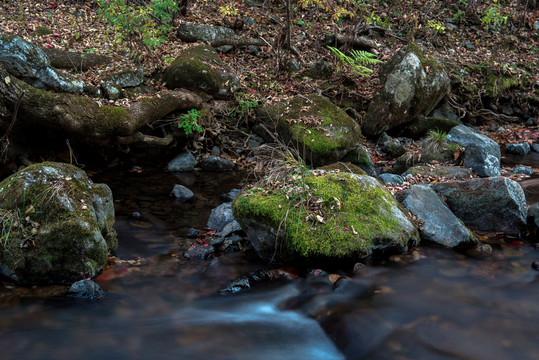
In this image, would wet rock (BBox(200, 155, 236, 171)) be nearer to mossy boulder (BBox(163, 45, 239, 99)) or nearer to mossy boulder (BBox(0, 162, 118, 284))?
mossy boulder (BBox(163, 45, 239, 99))

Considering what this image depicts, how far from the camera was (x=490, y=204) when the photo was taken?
4824mm

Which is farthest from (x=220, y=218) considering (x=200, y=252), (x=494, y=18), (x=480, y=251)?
(x=494, y=18)

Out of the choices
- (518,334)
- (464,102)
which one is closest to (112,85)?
(518,334)

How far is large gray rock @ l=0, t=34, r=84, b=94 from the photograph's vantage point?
5.82 metres

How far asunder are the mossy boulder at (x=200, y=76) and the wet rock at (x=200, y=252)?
4.98 m

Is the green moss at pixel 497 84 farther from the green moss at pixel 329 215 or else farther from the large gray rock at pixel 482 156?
the green moss at pixel 329 215

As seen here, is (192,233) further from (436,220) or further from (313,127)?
(313,127)

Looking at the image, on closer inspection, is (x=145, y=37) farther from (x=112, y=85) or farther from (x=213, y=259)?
(x=213, y=259)

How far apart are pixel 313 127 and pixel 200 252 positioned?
14.1ft

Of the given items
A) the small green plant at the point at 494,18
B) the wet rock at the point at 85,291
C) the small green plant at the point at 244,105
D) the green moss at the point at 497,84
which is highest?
the small green plant at the point at 494,18

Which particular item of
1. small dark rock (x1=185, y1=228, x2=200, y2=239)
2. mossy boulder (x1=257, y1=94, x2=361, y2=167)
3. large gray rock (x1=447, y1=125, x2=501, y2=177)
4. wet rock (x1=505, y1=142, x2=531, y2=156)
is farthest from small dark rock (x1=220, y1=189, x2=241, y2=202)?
wet rock (x1=505, y1=142, x2=531, y2=156)

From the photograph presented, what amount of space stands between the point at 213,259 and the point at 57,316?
1656mm

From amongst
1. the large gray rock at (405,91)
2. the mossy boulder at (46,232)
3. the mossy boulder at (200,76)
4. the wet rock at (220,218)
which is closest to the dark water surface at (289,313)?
the mossy boulder at (46,232)

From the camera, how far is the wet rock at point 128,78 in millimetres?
8031
